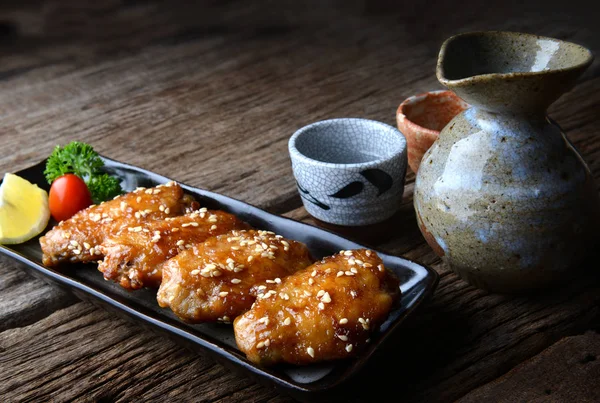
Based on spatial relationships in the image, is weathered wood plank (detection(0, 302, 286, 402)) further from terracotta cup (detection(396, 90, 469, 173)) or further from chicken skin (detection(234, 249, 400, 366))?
terracotta cup (detection(396, 90, 469, 173))

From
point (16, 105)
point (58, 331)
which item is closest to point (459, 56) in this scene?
point (58, 331)

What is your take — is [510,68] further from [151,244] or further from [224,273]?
[151,244]

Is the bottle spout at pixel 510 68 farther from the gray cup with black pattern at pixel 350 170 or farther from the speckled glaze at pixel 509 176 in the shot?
the gray cup with black pattern at pixel 350 170

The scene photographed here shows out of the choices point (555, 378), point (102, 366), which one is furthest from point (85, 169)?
point (555, 378)

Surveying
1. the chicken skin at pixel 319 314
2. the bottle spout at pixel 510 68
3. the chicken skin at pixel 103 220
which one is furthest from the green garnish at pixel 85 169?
the bottle spout at pixel 510 68

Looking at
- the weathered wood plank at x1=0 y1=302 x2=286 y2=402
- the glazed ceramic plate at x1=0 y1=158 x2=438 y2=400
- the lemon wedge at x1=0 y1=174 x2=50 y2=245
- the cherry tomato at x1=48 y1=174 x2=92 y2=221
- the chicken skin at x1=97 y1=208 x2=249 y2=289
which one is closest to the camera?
the glazed ceramic plate at x1=0 y1=158 x2=438 y2=400

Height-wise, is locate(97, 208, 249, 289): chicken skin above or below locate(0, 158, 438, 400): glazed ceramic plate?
above

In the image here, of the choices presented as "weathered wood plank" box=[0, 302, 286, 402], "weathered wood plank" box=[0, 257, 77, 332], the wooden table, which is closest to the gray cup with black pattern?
the wooden table

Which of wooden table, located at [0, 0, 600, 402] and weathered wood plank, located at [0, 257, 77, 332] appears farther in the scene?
weathered wood plank, located at [0, 257, 77, 332]
